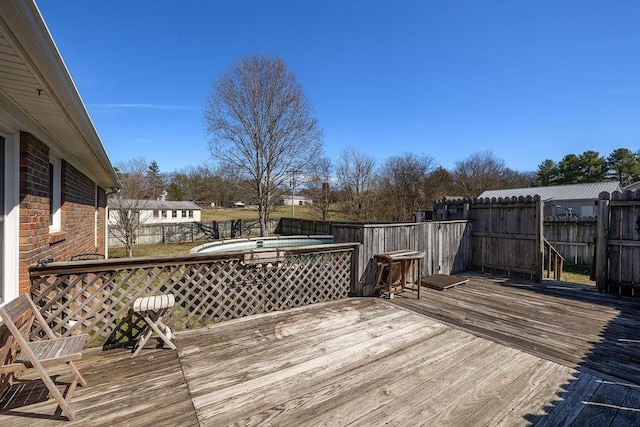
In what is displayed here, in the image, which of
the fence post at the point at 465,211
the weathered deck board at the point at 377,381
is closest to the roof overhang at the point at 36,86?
the weathered deck board at the point at 377,381

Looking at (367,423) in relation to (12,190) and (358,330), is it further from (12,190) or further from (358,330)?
(12,190)

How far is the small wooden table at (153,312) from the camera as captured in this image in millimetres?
3180

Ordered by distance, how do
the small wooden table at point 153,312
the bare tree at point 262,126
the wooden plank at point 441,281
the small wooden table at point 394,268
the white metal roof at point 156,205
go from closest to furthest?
the small wooden table at point 153,312
the small wooden table at point 394,268
the wooden plank at point 441,281
the white metal roof at point 156,205
the bare tree at point 262,126

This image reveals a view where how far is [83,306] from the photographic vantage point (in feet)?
11.0

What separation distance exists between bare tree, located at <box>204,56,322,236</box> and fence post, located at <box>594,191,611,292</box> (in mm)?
14897

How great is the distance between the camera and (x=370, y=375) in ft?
9.23

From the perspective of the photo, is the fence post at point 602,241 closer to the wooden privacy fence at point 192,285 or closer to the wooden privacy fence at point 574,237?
the wooden privacy fence at point 192,285

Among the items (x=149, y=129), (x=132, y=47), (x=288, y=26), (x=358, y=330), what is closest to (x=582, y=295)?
(x=358, y=330)

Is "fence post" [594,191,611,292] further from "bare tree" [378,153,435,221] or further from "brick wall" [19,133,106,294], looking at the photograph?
"bare tree" [378,153,435,221]

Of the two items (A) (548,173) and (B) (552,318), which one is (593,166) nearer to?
(A) (548,173)

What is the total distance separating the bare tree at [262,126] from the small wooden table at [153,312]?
15.1 metres

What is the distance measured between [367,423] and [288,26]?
1288 centimetres

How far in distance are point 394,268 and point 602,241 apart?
4250 millimetres

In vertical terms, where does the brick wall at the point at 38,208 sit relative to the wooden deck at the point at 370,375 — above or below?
above
